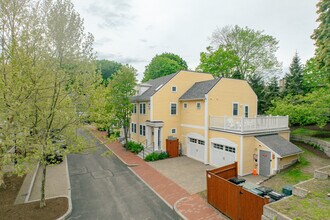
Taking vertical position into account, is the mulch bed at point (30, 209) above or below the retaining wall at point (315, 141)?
below

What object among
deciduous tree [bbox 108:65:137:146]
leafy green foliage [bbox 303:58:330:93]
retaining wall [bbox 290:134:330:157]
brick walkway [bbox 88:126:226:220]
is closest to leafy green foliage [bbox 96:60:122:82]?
deciduous tree [bbox 108:65:137:146]

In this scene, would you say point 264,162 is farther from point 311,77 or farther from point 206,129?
point 311,77

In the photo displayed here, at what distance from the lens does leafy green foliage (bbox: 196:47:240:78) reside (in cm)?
3256

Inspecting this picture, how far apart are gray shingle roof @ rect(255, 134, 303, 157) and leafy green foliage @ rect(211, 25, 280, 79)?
2042cm

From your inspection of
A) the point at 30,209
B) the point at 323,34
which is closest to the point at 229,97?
the point at 323,34

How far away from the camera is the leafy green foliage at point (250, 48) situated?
32.1 m

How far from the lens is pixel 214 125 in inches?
661

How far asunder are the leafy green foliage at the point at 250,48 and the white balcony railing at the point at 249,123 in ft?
61.1

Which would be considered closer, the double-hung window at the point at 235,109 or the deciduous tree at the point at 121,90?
the double-hung window at the point at 235,109

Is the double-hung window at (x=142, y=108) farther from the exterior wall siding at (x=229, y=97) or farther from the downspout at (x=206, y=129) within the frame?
the exterior wall siding at (x=229, y=97)

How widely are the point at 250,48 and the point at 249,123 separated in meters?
24.5

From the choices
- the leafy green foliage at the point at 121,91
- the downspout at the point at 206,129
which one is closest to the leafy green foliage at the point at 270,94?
the downspout at the point at 206,129

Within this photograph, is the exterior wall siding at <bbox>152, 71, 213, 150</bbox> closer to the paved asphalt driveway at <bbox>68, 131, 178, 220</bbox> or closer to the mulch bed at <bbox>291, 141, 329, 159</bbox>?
the paved asphalt driveway at <bbox>68, 131, 178, 220</bbox>

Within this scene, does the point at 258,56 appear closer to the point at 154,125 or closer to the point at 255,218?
the point at 154,125
